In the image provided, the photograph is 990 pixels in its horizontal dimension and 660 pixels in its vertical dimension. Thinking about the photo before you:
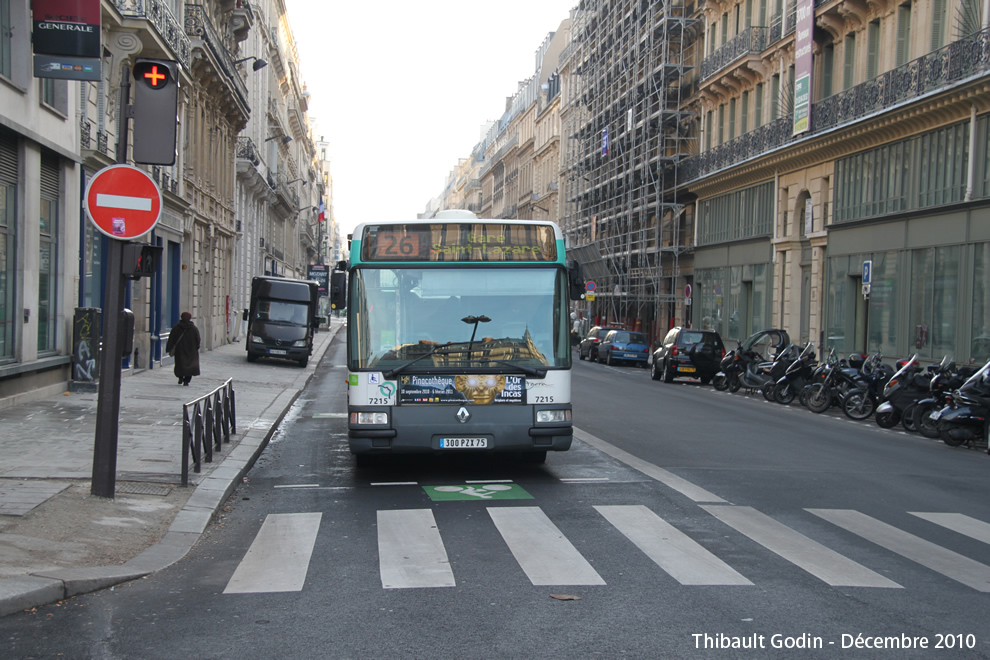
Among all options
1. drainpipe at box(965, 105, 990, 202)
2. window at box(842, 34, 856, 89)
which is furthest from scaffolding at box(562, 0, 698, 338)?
drainpipe at box(965, 105, 990, 202)

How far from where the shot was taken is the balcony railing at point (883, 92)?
24.0 metres

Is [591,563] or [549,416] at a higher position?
[549,416]

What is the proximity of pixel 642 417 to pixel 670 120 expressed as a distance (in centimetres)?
3193

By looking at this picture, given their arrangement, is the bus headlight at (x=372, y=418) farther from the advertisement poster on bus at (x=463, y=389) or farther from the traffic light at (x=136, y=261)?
the traffic light at (x=136, y=261)

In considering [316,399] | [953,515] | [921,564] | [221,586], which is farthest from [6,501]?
[316,399]

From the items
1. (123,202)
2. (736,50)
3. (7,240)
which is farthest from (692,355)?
(123,202)

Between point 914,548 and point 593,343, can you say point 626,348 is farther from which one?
point 914,548

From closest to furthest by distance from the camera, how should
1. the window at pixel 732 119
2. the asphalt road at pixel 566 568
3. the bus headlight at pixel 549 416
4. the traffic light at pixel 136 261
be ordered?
the asphalt road at pixel 566 568, the traffic light at pixel 136 261, the bus headlight at pixel 549 416, the window at pixel 732 119

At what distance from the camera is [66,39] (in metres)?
15.0

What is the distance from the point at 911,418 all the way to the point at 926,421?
0.95 metres

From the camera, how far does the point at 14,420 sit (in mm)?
13648

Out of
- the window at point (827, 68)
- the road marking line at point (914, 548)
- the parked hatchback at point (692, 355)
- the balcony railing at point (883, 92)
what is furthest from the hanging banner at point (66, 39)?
the window at point (827, 68)

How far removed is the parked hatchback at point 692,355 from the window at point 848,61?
28.8ft

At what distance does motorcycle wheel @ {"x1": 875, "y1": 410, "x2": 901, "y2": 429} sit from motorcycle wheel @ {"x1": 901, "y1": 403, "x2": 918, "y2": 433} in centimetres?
29
